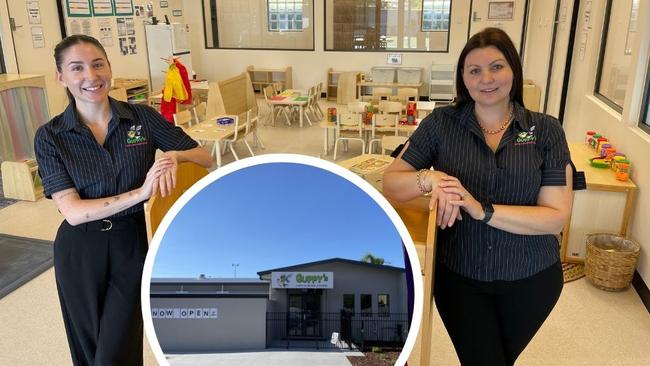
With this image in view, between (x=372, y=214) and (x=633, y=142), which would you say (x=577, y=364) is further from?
(x=372, y=214)

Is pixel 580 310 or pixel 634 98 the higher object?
pixel 634 98

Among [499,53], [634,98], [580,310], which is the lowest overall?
[580,310]


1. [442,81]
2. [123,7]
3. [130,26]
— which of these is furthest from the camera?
→ [442,81]

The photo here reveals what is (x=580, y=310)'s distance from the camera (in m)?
3.36

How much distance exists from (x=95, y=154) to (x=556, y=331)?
2770mm

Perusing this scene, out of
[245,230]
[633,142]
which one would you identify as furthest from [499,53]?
[633,142]

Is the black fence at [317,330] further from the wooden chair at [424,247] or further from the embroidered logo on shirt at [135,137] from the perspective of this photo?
the embroidered logo on shirt at [135,137]

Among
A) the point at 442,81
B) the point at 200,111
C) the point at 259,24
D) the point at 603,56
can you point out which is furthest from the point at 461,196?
the point at 259,24

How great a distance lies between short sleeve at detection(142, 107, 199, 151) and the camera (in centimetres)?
186

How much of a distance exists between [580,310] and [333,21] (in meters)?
9.31

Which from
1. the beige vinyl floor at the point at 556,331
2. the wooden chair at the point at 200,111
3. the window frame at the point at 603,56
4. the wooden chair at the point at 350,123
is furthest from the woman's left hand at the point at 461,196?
the wooden chair at the point at 200,111

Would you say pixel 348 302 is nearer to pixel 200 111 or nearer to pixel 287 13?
pixel 200 111

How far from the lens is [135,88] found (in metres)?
8.82

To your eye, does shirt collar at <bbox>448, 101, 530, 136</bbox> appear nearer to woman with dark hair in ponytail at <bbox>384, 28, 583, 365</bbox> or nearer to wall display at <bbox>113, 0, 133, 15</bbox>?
woman with dark hair in ponytail at <bbox>384, 28, 583, 365</bbox>
